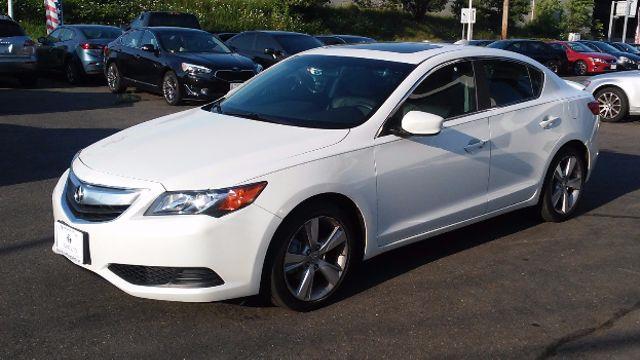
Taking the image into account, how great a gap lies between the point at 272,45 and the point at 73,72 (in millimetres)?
4889

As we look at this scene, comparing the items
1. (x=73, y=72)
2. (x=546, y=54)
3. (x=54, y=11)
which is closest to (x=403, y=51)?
(x=73, y=72)

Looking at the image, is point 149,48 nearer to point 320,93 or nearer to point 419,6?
point 320,93

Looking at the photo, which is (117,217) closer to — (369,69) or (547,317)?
(369,69)

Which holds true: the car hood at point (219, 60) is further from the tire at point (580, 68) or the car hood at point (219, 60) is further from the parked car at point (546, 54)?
the tire at point (580, 68)

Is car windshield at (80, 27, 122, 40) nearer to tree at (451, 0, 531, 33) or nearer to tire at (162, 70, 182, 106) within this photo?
tire at (162, 70, 182, 106)

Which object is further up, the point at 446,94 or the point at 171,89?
the point at 446,94

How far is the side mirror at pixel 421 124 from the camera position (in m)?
4.41

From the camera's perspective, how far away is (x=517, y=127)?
17.7 feet

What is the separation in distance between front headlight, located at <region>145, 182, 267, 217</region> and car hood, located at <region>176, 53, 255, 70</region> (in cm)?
995

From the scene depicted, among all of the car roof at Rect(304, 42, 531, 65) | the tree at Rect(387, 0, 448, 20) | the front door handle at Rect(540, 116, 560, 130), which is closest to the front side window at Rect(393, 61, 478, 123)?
the car roof at Rect(304, 42, 531, 65)

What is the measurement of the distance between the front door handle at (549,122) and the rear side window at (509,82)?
0.21 metres

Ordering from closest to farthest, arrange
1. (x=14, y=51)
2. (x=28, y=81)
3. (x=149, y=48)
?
(x=149, y=48)
(x=14, y=51)
(x=28, y=81)

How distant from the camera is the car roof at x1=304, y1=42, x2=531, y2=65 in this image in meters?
5.05

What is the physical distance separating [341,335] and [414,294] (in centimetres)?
77
